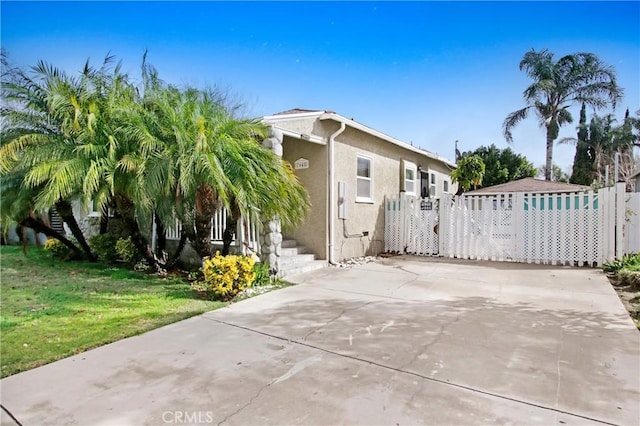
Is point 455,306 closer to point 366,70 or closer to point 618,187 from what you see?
point 618,187

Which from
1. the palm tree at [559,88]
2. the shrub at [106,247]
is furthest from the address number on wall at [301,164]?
the palm tree at [559,88]

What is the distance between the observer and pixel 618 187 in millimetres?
8992

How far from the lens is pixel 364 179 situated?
448 inches

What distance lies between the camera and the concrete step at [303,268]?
832 cm

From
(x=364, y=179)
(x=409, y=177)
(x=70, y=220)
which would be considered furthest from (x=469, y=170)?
(x=70, y=220)

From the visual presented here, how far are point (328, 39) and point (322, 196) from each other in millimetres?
5009

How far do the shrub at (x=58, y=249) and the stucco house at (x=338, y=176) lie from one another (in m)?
6.84

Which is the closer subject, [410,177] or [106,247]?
[106,247]

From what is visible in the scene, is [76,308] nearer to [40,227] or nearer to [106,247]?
[106,247]

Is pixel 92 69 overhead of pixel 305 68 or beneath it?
beneath

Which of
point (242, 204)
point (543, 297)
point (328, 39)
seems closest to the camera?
point (543, 297)

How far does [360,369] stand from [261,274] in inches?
167

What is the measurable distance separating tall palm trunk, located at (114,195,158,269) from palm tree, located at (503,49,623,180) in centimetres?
2580

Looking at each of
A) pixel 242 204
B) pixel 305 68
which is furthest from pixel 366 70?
pixel 242 204
